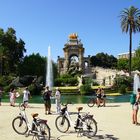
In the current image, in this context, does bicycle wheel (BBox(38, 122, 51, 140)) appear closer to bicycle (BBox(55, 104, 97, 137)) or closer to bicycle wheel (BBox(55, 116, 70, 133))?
bicycle (BBox(55, 104, 97, 137))

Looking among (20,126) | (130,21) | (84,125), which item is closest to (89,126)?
(84,125)

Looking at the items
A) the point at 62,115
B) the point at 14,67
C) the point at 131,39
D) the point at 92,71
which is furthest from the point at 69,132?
the point at 92,71

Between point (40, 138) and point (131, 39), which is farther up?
point (131, 39)

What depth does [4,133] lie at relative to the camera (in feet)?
44.4

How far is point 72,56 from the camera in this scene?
345ft

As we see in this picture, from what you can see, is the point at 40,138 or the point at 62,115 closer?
the point at 40,138

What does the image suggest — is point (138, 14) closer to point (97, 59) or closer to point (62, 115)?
point (62, 115)

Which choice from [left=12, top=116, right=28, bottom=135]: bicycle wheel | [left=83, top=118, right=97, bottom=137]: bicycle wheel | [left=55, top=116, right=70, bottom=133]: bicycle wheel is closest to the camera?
[left=83, top=118, right=97, bottom=137]: bicycle wheel

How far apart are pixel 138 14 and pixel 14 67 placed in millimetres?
33905

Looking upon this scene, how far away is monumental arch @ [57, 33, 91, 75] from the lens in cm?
10238

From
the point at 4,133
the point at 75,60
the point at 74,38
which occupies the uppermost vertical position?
the point at 74,38

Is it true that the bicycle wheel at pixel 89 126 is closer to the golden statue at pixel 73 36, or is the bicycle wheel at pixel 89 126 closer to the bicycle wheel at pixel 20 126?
the bicycle wheel at pixel 20 126

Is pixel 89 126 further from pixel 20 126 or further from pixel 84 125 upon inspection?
pixel 20 126

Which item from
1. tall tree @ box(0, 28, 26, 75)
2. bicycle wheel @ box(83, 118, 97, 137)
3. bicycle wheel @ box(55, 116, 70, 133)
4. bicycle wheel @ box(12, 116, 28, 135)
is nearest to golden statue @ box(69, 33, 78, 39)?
tall tree @ box(0, 28, 26, 75)
